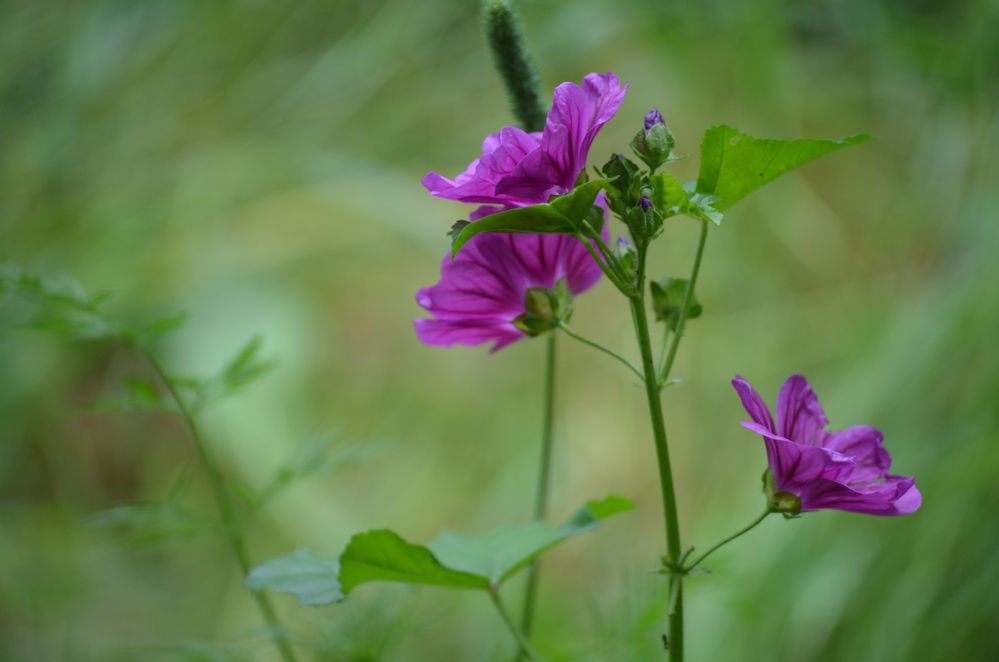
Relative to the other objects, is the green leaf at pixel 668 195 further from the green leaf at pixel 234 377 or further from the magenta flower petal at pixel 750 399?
the green leaf at pixel 234 377

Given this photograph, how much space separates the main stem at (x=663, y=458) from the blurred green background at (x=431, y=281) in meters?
0.39

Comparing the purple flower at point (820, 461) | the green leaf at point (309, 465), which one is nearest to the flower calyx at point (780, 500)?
the purple flower at point (820, 461)

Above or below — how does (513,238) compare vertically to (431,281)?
below

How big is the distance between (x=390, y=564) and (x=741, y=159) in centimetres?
17

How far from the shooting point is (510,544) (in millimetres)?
377

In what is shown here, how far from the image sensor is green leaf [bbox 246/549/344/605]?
0.32 metres

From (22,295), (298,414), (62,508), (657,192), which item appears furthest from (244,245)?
(657,192)

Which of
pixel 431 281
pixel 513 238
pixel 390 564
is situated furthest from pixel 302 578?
pixel 431 281

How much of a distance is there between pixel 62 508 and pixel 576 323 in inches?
26.0

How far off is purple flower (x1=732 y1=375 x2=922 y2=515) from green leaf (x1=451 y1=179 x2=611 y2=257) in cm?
6

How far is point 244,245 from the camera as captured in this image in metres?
1.41

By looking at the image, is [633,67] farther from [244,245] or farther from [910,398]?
[910,398]

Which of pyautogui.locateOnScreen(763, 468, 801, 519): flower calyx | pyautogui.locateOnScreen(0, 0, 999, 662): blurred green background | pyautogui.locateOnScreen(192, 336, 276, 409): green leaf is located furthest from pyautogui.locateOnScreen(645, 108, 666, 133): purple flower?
pyautogui.locateOnScreen(0, 0, 999, 662): blurred green background

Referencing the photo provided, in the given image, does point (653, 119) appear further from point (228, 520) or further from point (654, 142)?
point (228, 520)
